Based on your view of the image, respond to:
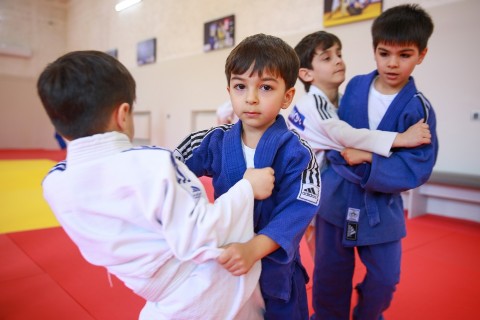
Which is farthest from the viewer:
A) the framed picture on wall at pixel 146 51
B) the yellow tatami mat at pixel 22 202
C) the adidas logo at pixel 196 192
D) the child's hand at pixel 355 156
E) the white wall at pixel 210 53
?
the framed picture on wall at pixel 146 51

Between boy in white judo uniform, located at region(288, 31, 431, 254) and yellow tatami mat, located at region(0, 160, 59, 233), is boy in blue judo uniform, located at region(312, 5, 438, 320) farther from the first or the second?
yellow tatami mat, located at region(0, 160, 59, 233)

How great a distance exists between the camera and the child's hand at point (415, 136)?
151cm

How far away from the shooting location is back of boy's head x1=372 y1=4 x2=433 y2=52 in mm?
1570

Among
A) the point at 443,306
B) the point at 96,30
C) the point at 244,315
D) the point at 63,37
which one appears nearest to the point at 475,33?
the point at 443,306

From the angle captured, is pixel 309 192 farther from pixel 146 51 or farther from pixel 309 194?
pixel 146 51

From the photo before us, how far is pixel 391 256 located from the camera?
5.49 ft

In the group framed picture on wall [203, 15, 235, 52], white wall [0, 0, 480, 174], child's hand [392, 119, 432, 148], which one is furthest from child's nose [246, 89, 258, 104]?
framed picture on wall [203, 15, 235, 52]

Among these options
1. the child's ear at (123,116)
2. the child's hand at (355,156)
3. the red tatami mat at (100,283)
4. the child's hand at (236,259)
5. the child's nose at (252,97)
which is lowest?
the red tatami mat at (100,283)

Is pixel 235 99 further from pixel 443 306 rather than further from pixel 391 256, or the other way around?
pixel 443 306

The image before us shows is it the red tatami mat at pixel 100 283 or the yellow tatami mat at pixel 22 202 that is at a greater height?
the red tatami mat at pixel 100 283

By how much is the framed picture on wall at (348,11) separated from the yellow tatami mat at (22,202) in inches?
195

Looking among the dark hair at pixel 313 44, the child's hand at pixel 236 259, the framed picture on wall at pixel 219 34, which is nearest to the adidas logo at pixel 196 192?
the child's hand at pixel 236 259

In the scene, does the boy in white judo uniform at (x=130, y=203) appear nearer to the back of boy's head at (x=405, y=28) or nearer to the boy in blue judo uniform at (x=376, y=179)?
the boy in blue judo uniform at (x=376, y=179)

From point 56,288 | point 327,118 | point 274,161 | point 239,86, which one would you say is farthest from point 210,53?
point 274,161
